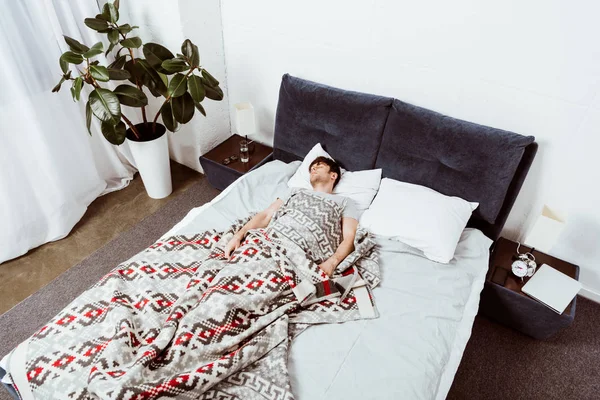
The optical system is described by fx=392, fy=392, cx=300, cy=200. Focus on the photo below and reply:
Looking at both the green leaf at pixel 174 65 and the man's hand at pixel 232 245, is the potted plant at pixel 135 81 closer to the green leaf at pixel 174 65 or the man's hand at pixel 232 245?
the green leaf at pixel 174 65

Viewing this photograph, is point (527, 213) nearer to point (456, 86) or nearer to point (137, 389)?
point (456, 86)

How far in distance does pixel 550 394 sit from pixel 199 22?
9.18ft

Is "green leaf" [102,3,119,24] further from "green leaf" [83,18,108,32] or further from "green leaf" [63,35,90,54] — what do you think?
"green leaf" [63,35,90,54]

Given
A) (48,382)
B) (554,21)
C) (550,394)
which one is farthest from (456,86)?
(48,382)

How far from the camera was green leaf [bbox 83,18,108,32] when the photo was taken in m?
2.18

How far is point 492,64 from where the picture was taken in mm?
1879

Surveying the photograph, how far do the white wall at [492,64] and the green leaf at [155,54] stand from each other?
548mm

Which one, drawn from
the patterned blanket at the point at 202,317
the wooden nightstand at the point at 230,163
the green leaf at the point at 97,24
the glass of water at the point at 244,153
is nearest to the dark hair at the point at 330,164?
the patterned blanket at the point at 202,317

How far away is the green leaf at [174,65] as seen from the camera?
2168 mm

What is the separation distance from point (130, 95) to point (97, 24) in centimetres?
42

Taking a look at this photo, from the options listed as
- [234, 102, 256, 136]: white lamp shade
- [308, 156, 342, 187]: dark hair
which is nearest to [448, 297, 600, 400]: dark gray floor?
[308, 156, 342, 187]: dark hair

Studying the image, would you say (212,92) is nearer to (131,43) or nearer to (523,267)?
(131,43)

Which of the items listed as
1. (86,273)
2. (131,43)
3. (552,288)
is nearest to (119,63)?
(131,43)

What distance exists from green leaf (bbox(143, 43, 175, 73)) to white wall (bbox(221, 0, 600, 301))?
1.80ft
